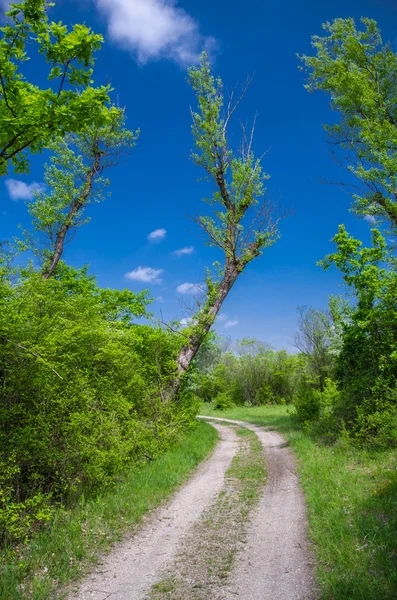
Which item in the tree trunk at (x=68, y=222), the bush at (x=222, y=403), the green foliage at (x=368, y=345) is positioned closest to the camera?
the green foliage at (x=368, y=345)

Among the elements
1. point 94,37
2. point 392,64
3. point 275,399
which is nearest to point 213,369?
point 275,399

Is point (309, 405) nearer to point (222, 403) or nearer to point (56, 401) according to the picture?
point (56, 401)

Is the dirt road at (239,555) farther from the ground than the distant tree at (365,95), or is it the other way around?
the distant tree at (365,95)

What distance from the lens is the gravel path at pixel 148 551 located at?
189 inches

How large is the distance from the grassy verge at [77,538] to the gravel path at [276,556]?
2.39m

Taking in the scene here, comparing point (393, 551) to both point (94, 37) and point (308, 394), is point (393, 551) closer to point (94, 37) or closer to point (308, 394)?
point (94, 37)

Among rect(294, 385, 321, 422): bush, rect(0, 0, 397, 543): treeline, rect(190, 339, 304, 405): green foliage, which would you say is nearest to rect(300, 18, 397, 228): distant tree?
rect(0, 0, 397, 543): treeline

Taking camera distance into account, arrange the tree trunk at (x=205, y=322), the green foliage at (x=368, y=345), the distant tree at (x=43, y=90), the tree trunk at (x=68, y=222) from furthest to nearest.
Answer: the tree trunk at (x=68, y=222) → the tree trunk at (x=205, y=322) → the green foliage at (x=368, y=345) → the distant tree at (x=43, y=90)

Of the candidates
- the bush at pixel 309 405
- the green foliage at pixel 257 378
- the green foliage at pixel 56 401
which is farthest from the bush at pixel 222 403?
the green foliage at pixel 56 401

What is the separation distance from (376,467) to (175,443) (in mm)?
7258

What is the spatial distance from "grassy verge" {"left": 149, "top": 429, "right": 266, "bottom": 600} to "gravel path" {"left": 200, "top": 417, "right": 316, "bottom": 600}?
19cm

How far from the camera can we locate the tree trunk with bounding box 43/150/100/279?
18.7 metres

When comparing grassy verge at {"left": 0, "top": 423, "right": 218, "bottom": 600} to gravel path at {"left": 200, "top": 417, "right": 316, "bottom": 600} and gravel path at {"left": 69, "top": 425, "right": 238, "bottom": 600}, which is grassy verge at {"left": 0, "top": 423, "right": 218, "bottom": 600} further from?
gravel path at {"left": 200, "top": 417, "right": 316, "bottom": 600}

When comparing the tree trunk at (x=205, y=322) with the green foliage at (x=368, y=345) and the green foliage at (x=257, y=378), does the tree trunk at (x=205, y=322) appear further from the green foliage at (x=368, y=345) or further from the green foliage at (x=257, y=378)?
the green foliage at (x=257, y=378)
